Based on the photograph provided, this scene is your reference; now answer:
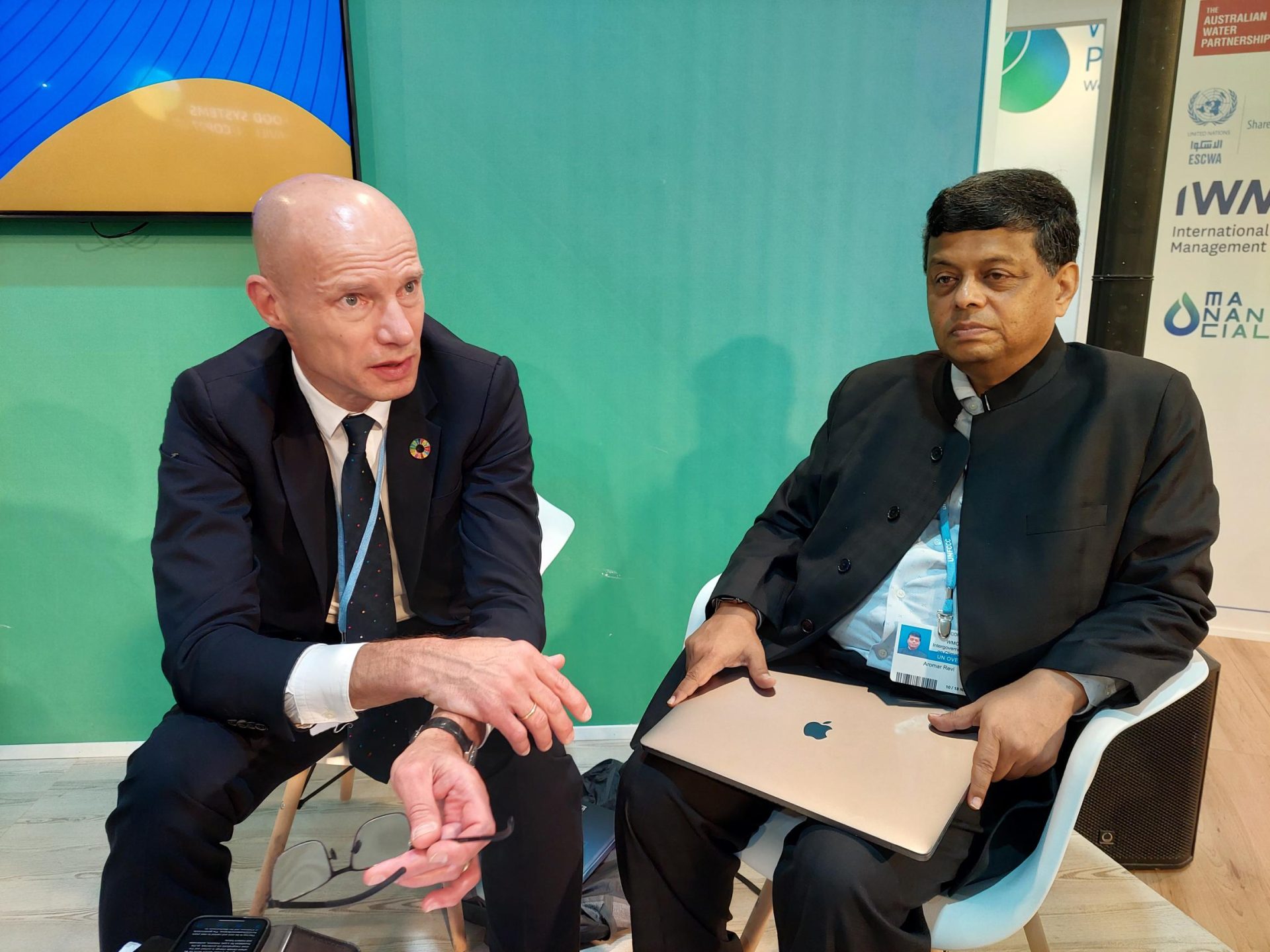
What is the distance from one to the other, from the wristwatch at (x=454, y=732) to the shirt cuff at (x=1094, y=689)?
3.12 ft

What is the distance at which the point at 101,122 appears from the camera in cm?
215

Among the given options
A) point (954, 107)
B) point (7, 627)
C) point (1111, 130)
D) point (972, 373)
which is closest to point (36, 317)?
point (7, 627)

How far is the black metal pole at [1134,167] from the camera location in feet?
7.05

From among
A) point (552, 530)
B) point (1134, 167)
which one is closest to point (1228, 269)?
point (1134, 167)

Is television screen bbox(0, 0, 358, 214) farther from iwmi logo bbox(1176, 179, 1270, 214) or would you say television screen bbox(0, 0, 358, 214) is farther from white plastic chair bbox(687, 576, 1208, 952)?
iwmi logo bbox(1176, 179, 1270, 214)

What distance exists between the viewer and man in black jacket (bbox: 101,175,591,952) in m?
1.30

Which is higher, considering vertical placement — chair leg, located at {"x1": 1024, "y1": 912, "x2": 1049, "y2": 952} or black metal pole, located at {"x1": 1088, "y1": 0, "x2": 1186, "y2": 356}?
black metal pole, located at {"x1": 1088, "y1": 0, "x2": 1186, "y2": 356}

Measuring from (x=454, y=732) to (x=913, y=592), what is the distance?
88cm

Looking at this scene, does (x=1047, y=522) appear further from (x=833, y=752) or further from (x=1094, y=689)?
(x=833, y=752)

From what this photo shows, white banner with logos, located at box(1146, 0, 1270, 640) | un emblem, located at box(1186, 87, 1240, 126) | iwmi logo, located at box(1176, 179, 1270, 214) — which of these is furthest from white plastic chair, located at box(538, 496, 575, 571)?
un emblem, located at box(1186, 87, 1240, 126)

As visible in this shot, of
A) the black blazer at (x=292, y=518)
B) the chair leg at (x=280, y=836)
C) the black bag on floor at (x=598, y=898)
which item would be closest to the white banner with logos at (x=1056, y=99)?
the black bag on floor at (x=598, y=898)

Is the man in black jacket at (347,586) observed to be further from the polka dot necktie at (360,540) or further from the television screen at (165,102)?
the television screen at (165,102)

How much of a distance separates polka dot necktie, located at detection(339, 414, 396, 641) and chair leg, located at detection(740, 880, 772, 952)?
884 millimetres

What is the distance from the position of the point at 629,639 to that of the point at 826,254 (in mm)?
1340
